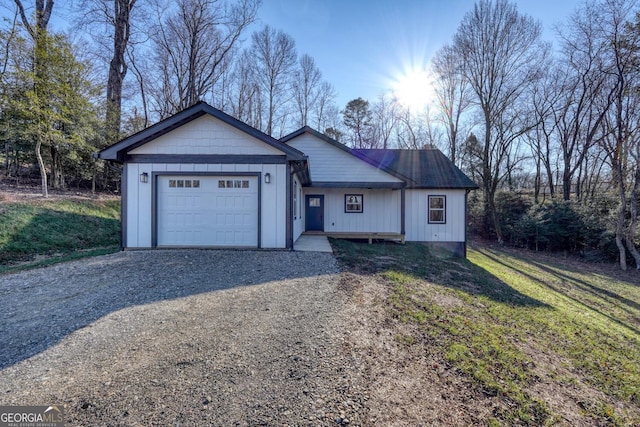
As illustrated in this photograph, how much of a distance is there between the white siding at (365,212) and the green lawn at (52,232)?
7.75 m

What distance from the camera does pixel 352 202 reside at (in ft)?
42.2

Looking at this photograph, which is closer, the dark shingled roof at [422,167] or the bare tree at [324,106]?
the dark shingled roof at [422,167]

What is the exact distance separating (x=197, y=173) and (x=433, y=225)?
382 inches

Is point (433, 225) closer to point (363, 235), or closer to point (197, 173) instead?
point (363, 235)

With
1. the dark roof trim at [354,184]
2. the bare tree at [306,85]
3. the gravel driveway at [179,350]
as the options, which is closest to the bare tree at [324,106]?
the bare tree at [306,85]

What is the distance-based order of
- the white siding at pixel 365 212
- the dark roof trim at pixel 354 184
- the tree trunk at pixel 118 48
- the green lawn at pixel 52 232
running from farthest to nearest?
the tree trunk at pixel 118 48, the white siding at pixel 365 212, the dark roof trim at pixel 354 184, the green lawn at pixel 52 232

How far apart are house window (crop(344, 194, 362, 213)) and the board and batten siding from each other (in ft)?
16.6

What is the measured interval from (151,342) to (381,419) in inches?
100

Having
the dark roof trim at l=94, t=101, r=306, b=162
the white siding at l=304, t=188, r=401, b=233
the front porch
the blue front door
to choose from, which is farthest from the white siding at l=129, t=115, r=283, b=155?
the front porch

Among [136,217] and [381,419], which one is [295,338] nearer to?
[381,419]

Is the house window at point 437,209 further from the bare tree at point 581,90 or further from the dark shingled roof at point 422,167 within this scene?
the bare tree at point 581,90

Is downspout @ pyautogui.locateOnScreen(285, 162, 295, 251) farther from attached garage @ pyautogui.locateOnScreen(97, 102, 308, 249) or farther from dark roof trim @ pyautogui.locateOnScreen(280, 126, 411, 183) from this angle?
dark roof trim @ pyautogui.locateOnScreen(280, 126, 411, 183)

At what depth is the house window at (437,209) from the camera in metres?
13.0

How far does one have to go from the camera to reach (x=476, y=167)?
2348 centimetres
